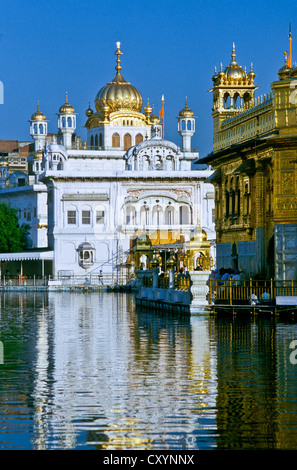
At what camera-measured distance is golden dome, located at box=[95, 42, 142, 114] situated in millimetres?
73688

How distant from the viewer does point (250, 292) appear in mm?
26750

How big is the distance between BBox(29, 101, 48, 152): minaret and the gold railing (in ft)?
182

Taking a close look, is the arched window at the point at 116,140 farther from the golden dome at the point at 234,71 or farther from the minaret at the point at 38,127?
the golden dome at the point at 234,71

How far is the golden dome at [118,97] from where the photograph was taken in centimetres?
7369

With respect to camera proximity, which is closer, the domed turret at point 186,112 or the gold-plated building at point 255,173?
the gold-plated building at point 255,173

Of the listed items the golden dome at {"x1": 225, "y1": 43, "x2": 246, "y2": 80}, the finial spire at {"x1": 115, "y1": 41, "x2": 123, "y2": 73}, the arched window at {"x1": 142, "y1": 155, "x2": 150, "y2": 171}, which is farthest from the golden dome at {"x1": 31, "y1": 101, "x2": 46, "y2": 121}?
the golden dome at {"x1": 225, "y1": 43, "x2": 246, "y2": 80}

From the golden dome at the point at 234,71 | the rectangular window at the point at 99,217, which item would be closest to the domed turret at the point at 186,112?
the rectangular window at the point at 99,217

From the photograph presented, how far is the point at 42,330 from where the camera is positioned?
74.7ft

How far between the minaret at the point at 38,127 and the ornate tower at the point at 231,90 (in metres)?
44.8

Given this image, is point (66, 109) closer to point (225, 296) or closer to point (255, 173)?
point (255, 173)

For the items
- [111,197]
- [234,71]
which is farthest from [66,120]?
[234,71]

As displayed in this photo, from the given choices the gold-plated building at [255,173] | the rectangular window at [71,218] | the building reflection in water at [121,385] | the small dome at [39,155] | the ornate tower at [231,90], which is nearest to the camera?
the building reflection in water at [121,385]
